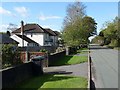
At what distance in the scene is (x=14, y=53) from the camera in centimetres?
1845

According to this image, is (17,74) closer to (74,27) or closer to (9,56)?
(9,56)

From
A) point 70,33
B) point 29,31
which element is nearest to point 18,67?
point 70,33

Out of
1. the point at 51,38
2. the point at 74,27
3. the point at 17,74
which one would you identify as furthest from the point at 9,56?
the point at 51,38

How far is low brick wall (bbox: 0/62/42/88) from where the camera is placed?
12.5 m

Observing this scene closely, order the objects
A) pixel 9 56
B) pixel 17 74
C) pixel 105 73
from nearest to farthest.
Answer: pixel 17 74, pixel 9 56, pixel 105 73

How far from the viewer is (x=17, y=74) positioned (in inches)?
589

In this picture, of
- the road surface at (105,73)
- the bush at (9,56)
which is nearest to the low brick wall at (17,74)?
the bush at (9,56)

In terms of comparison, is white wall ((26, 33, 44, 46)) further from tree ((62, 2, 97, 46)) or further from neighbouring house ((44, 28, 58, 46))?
tree ((62, 2, 97, 46))

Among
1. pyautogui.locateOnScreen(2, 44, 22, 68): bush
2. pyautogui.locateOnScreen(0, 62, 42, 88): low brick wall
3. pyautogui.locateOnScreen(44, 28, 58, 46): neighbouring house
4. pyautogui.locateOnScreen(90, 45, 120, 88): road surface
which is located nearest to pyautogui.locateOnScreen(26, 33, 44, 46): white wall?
pyautogui.locateOnScreen(44, 28, 58, 46): neighbouring house

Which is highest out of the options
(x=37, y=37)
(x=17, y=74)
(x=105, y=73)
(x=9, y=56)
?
(x=37, y=37)

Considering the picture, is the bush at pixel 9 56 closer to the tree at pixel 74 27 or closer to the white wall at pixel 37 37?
Result: the tree at pixel 74 27

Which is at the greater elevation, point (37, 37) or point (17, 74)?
point (37, 37)

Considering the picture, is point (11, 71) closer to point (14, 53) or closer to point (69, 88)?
point (69, 88)

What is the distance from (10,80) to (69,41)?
56806mm
